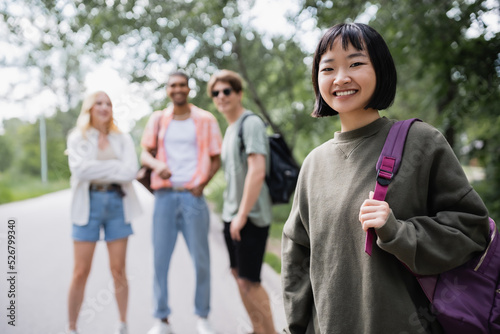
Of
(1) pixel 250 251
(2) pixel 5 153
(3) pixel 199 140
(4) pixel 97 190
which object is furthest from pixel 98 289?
(2) pixel 5 153

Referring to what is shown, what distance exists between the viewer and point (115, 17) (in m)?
5.90

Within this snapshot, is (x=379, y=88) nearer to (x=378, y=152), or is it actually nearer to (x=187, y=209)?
(x=378, y=152)

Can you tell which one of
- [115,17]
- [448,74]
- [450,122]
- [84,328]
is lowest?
[84,328]

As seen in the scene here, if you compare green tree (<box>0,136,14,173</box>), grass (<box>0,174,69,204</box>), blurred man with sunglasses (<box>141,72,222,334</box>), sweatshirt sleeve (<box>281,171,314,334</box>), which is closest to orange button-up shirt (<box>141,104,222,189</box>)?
blurred man with sunglasses (<box>141,72,222,334</box>)

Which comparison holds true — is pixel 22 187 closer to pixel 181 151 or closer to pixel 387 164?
pixel 181 151

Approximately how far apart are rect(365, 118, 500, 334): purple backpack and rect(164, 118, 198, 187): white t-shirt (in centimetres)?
221

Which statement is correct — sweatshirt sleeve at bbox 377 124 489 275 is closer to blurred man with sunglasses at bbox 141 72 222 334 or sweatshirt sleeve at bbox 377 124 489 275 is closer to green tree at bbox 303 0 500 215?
blurred man with sunglasses at bbox 141 72 222 334

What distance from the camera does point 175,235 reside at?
3.34 m

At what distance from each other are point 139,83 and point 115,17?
157 cm

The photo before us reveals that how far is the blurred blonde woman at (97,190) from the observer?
9.65 feet

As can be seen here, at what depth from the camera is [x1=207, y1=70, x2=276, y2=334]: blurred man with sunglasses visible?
2803 millimetres

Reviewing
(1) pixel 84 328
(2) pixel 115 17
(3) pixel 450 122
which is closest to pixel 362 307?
(1) pixel 84 328

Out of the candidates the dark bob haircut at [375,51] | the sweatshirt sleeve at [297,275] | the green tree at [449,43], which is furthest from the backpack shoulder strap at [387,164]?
the green tree at [449,43]

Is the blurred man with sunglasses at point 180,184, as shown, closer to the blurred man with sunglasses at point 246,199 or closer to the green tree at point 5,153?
the blurred man with sunglasses at point 246,199
